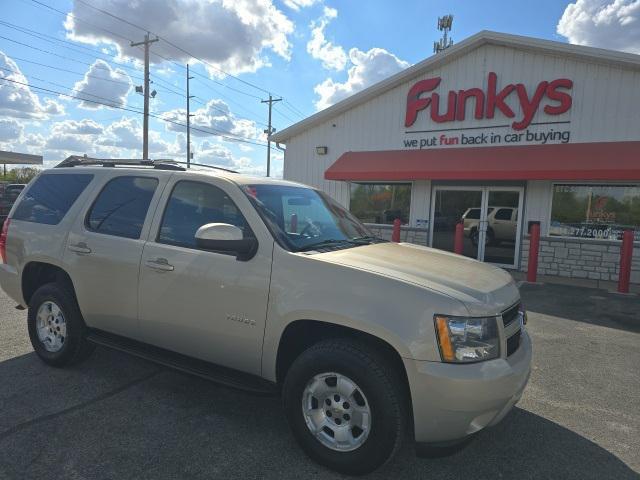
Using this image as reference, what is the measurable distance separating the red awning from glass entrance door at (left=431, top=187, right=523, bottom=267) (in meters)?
1.04

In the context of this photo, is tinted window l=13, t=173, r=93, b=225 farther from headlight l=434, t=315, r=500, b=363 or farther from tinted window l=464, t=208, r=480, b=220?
tinted window l=464, t=208, r=480, b=220

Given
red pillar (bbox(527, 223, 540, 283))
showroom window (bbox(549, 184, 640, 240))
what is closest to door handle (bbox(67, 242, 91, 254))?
red pillar (bbox(527, 223, 540, 283))

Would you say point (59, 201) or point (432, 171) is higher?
point (432, 171)

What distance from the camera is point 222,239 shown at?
2.89 m

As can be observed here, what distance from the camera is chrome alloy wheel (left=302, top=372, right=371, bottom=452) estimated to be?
2641 mm

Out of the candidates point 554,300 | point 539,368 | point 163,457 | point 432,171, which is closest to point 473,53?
point 432,171

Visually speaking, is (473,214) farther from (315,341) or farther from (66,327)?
(66,327)

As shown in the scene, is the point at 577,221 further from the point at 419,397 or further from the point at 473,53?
the point at 419,397

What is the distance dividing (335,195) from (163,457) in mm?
11920

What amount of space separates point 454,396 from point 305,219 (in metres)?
1.77

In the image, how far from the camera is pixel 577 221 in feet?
36.1

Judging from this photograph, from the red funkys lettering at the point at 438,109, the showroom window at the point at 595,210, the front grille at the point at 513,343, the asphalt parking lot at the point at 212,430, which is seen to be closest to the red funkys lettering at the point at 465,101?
the red funkys lettering at the point at 438,109

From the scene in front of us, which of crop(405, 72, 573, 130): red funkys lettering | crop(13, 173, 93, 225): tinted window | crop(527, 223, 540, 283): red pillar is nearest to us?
crop(13, 173, 93, 225): tinted window

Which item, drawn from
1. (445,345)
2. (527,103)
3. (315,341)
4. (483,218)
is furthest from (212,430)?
(527,103)
